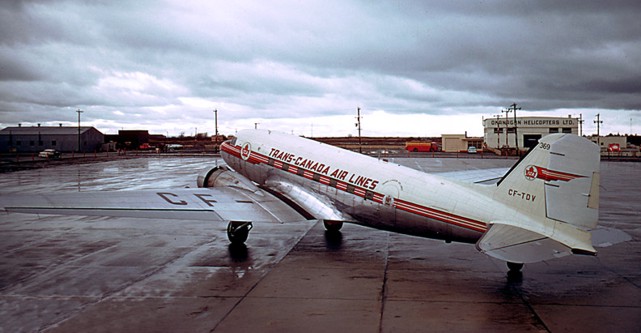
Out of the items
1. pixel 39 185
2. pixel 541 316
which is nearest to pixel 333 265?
pixel 541 316

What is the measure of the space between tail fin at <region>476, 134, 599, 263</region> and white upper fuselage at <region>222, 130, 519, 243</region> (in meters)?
0.70

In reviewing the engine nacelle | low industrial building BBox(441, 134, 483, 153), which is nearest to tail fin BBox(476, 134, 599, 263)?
the engine nacelle

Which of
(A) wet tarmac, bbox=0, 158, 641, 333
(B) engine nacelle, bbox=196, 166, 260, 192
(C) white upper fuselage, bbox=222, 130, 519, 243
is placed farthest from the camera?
(B) engine nacelle, bbox=196, 166, 260, 192

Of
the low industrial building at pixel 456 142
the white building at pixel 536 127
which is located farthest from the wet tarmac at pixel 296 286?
the low industrial building at pixel 456 142

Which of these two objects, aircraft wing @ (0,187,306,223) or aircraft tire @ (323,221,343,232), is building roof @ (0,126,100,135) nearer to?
aircraft tire @ (323,221,343,232)

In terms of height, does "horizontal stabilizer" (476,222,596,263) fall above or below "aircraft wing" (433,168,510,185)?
below

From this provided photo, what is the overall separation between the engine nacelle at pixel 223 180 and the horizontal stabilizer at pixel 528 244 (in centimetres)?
939

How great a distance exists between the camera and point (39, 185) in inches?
1414

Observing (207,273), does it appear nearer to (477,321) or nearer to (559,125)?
(477,321)

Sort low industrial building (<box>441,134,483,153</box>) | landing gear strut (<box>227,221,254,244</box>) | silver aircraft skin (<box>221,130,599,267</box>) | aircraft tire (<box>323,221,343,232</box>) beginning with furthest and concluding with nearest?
1. low industrial building (<box>441,134,483,153</box>)
2. aircraft tire (<box>323,221,343,232</box>)
3. landing gear strut (<box>227,221,254,244</box>)
4. silver aircraft skin (<box>221,130,599,267</box>)

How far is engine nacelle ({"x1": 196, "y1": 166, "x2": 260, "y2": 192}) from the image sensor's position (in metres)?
18.4

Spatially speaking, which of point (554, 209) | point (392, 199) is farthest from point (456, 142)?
point (554, 209)

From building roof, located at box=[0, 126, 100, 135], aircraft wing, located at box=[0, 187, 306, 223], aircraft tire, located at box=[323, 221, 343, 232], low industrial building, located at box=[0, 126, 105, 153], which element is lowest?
aircraft tire, located at box=[323, 221, 343, 232]

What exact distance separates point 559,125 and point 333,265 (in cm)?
12104
